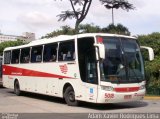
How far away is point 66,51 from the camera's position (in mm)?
17844

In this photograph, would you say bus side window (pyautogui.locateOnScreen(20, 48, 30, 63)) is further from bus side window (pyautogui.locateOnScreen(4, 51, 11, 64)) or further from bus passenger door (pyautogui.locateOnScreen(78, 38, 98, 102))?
bus passenger door (pyautogui.locateOnScreen(78, 38, 98, 102))

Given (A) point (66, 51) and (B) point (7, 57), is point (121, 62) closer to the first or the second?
(A) point (66, 51)

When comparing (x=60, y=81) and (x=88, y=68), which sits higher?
(x=88, y=68)

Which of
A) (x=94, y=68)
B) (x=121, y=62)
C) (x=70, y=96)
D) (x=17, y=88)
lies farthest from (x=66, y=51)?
(x=17, y=88)

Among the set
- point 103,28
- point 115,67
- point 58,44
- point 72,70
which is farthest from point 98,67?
point 103,28

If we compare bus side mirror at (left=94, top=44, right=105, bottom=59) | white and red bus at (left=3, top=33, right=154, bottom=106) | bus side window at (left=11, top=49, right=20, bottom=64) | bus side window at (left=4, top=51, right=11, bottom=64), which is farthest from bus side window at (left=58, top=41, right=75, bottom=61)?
bus side window at (left=4, top=51, right=11, bottom=64)

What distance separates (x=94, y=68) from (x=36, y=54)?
5.91m

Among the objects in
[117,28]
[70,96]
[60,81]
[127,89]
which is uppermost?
[117,28]

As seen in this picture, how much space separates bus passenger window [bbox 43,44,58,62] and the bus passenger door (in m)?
2.33

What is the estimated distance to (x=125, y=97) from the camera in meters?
15.8

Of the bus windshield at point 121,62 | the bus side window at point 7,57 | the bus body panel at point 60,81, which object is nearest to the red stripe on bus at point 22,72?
the bus body panel at point 60,81

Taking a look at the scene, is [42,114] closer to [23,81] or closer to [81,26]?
[23,81]

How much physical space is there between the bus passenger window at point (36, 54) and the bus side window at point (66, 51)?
2286mm

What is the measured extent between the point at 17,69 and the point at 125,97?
9356 millimetres
